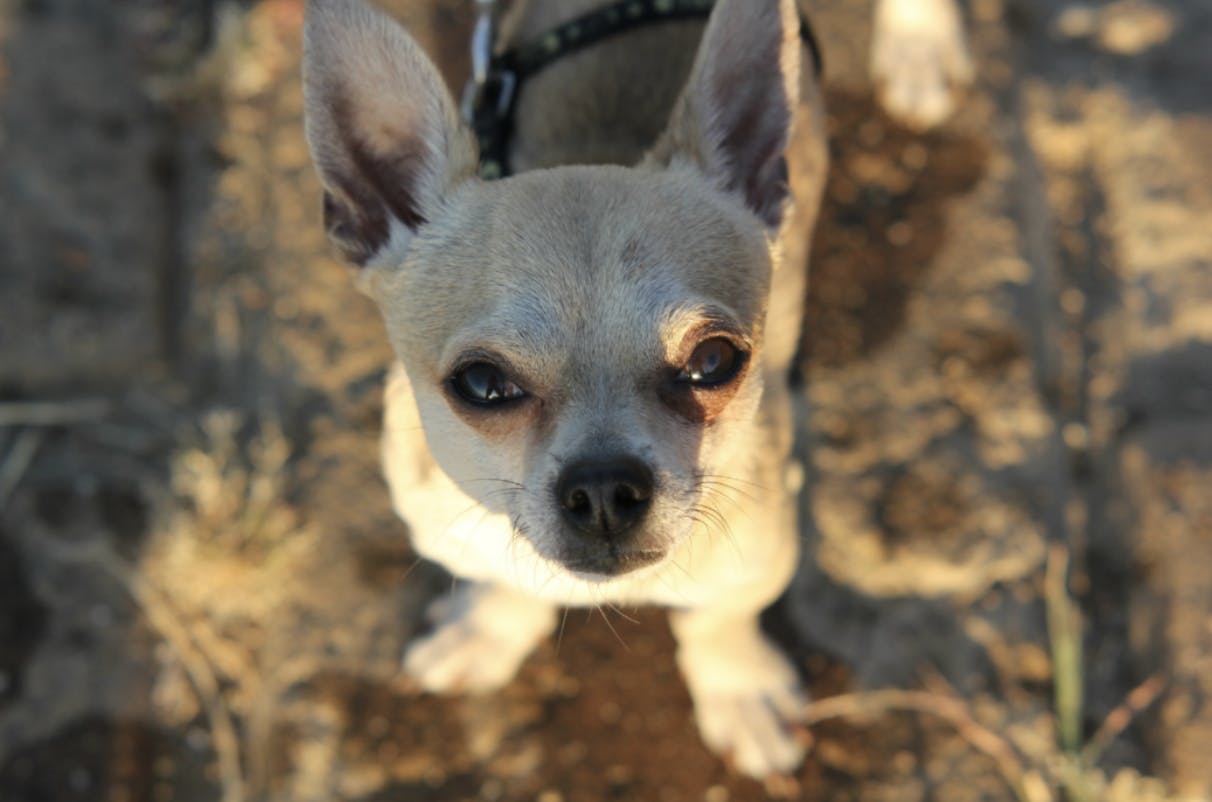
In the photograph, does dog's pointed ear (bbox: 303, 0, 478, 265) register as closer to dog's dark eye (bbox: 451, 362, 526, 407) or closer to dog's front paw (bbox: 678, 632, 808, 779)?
dog's dark eye (bbox: 451, 362, 526, 407)

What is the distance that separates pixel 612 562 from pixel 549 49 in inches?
63.7

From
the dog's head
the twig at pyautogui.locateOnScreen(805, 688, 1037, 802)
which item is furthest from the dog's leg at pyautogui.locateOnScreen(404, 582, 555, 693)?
the dog's head

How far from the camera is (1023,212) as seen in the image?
3.95 meters

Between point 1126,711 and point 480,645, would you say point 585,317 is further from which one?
point 1126,711

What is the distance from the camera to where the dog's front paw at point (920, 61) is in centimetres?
399

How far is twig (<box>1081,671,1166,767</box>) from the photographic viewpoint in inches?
127

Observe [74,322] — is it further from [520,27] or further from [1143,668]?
[1143,668]

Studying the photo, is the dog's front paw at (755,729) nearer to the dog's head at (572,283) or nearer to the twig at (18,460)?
the dog's head at (572,283)

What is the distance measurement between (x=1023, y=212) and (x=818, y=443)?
126 cm

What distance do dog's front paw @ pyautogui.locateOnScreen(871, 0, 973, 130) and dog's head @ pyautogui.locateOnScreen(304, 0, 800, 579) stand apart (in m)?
1.78

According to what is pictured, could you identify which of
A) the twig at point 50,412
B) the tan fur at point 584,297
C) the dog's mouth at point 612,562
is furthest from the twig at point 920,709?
the twig at point 50,412

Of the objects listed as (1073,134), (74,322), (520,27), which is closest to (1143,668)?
(1073,134)

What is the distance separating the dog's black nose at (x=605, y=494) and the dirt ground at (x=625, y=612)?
54.1 inches

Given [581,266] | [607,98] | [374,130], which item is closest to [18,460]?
[374,130]
